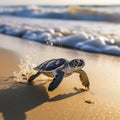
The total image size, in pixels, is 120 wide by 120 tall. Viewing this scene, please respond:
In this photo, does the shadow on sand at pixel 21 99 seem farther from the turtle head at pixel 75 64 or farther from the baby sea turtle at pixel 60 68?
the turtle head at pixel 75 64

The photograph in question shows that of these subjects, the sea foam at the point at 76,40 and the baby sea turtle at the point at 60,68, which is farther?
the sea foam at the point at 76,40

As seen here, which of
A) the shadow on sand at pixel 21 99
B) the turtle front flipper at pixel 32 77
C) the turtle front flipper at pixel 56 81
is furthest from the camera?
the turtle front flipper at pixel 32 77

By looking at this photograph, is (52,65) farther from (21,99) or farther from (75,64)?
(21,99)

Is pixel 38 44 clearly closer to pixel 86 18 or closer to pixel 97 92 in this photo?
pixel 97 92

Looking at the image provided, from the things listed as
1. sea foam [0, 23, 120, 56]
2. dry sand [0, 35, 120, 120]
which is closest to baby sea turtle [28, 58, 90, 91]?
dry sand [0, 35, 120, 120]

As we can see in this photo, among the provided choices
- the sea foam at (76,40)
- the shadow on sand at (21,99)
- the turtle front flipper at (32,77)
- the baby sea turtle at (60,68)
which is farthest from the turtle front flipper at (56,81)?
the sea foam at (76,40)

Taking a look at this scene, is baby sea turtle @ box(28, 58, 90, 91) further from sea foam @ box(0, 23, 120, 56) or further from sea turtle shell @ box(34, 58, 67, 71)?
sea foam @ box(0, 23, 120, 56)

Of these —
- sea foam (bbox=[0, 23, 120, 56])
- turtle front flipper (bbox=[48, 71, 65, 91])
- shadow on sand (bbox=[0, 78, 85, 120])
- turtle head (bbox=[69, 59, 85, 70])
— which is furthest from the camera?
sea foam (bbox=[0, 23, 120, 56])

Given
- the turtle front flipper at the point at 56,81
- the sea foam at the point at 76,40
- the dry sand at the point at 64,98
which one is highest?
the turtle front flipper at the point at 56,81
